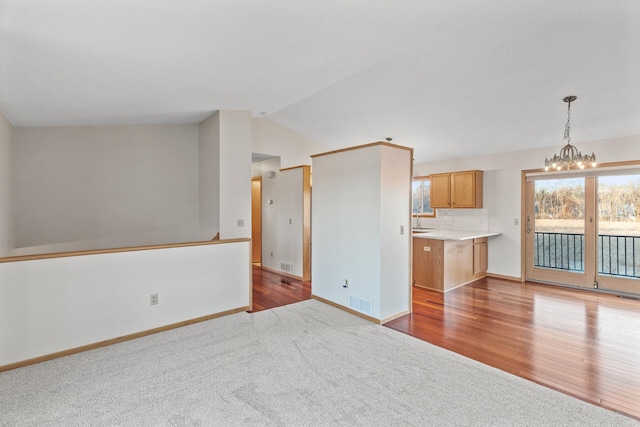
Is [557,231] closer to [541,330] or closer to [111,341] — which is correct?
[541,330]

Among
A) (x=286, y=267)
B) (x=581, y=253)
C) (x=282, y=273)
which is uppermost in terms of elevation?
(x=581, y=253)

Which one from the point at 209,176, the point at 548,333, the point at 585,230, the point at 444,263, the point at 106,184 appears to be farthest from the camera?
the point at 585,230

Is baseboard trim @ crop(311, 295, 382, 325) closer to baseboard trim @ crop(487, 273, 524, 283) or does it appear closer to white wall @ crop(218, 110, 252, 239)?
white wall @ crop(218, 110, 252, 239)

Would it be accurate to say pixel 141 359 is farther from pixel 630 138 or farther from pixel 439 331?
pixel 630 138

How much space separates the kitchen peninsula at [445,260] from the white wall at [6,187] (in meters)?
5.48

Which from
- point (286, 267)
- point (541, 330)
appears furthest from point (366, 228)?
point (286, 267)

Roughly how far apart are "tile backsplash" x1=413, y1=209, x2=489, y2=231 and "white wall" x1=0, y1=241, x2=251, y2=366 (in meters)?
4.62

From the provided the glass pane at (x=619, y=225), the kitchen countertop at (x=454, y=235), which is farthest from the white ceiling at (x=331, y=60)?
the kitchen countertop at (x=454, y=235)

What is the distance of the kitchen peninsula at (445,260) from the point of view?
483 cm

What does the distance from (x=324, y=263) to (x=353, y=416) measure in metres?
2.45

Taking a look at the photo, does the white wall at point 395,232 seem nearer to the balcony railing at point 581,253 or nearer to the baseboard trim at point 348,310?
the baseboard trim at point 348,310

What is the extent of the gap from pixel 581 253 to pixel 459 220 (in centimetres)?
205

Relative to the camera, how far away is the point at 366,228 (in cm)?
370

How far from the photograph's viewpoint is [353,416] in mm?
1946
